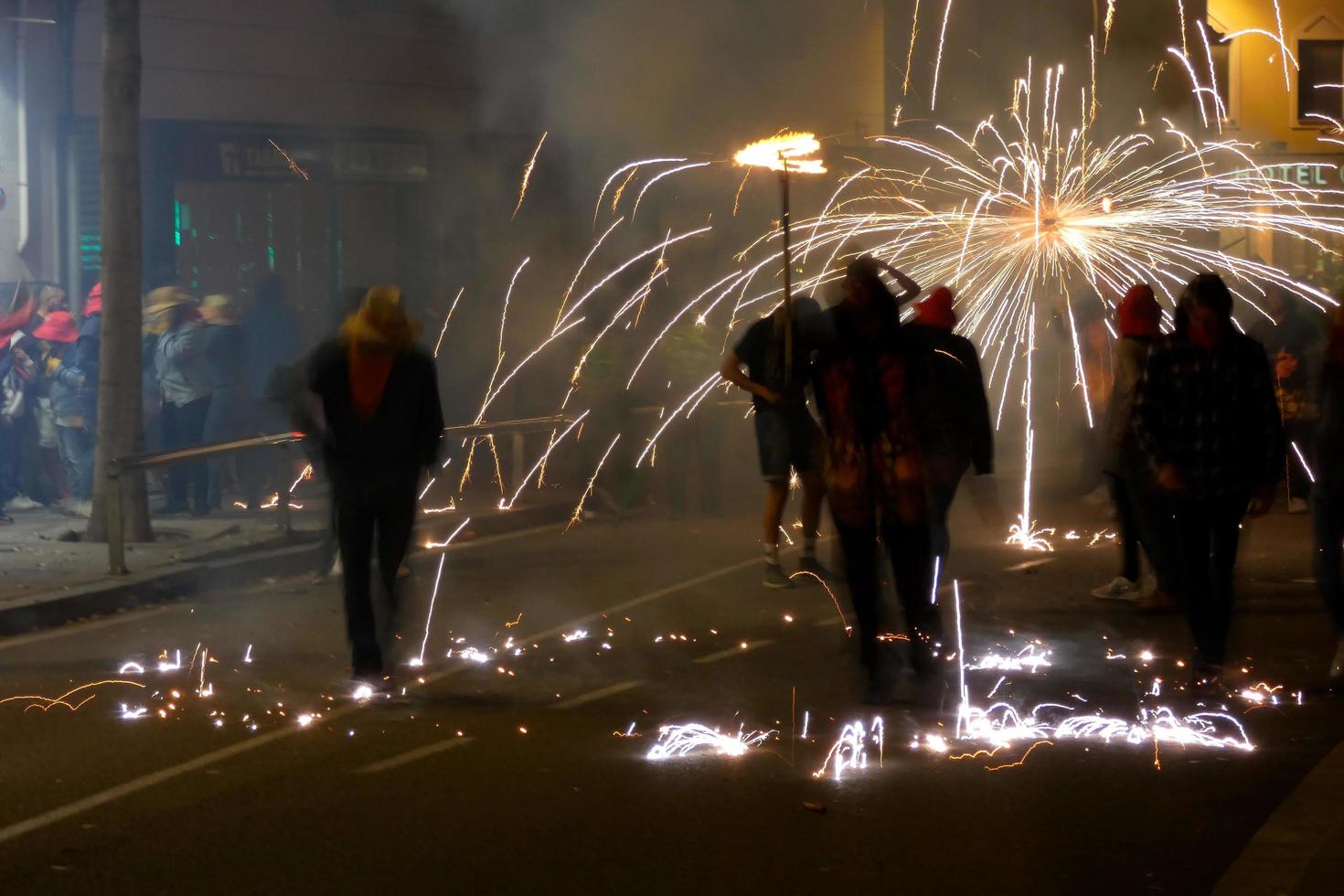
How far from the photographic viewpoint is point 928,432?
22.9ft

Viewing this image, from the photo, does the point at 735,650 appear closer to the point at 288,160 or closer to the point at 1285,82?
the point at 288,160

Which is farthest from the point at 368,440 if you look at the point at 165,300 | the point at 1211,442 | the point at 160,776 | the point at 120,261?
the point at 165,300

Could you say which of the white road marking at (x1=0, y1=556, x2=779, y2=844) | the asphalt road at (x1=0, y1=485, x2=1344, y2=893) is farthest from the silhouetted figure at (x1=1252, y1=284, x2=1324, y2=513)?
the white road marking at (x1=0, y1=556, x2=779, y2=844)

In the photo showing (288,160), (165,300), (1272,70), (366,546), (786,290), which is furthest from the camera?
(1272,70)

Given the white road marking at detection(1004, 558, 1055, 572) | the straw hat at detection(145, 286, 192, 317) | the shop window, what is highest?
the shop window

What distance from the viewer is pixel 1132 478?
26.2 feet

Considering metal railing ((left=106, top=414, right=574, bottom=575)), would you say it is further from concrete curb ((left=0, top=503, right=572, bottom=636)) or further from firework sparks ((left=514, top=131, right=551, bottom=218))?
firework sparks ((left=514, top=131, right=551, bottom=218))

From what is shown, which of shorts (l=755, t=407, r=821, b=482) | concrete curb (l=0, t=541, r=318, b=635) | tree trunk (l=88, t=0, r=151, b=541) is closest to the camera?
concrete curb (l=0, t=541, r=318, b=635)

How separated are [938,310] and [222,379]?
6.89 m

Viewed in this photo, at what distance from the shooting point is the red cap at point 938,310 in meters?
8.13

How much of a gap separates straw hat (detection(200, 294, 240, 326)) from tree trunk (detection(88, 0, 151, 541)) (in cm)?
176

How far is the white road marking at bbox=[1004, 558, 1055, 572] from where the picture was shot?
10188mm

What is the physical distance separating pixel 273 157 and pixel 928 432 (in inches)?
462

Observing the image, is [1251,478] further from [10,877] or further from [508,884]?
→ [10,877]
